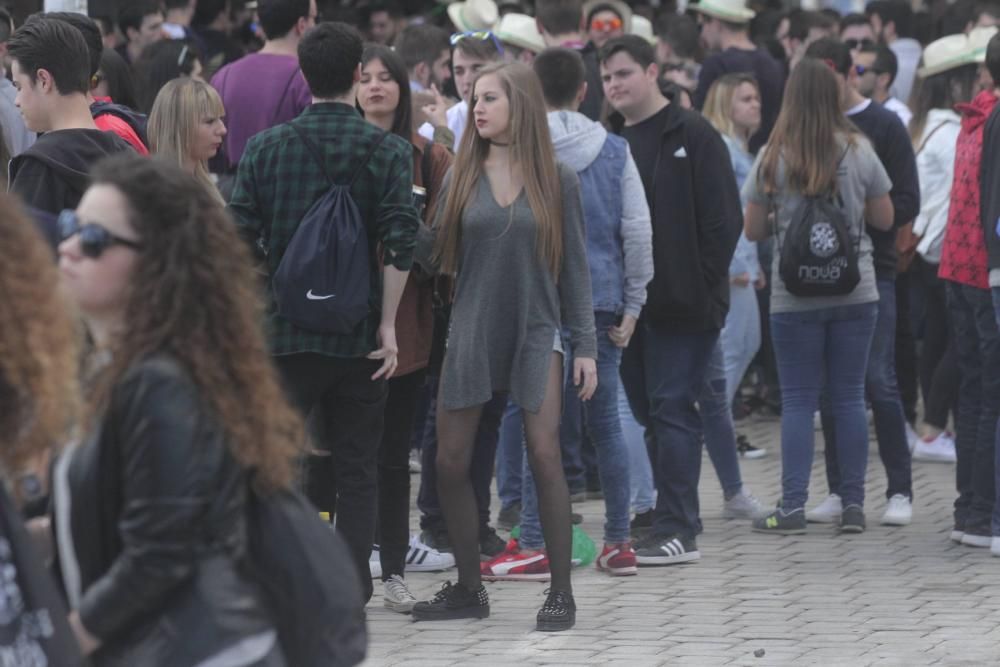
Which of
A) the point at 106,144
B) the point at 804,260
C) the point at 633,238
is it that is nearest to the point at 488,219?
the point at 633,238

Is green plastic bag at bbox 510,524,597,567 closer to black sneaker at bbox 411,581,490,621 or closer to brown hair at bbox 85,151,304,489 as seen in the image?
black sneaker at bbox 411,581,490,621

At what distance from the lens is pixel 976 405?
25.4 feet

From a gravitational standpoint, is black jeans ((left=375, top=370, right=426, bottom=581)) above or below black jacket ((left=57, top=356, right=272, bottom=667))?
below

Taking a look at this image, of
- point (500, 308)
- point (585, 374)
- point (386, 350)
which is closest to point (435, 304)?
point (500, 308)

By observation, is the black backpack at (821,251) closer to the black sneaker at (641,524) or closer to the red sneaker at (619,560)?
the black sneaker at (641,524)

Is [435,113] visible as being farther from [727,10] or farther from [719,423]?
[727,10]

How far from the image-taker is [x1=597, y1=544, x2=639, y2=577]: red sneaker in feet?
22.5

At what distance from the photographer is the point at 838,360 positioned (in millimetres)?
7512

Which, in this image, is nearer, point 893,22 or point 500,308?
point 500,308

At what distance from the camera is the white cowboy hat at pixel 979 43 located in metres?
9.01

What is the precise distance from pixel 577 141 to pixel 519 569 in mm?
1635

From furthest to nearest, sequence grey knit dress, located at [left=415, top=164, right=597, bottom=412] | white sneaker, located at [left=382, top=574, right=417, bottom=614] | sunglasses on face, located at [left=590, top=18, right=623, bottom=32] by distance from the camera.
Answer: sunglasses on face, located at [left=590, top=18, right=623, bottom=32] < white sneaker, located at [left=382, top=574, right=417, bottom=614] < grey knit dress, located at [left=415, top=164, right=597, bottom=412]

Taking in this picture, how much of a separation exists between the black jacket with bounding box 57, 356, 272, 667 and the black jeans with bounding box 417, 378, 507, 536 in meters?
3.64

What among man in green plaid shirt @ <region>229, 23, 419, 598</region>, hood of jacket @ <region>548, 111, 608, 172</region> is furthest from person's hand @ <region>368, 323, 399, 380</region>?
hood of jacket @ <region>548, 111, 608, 172</region>
